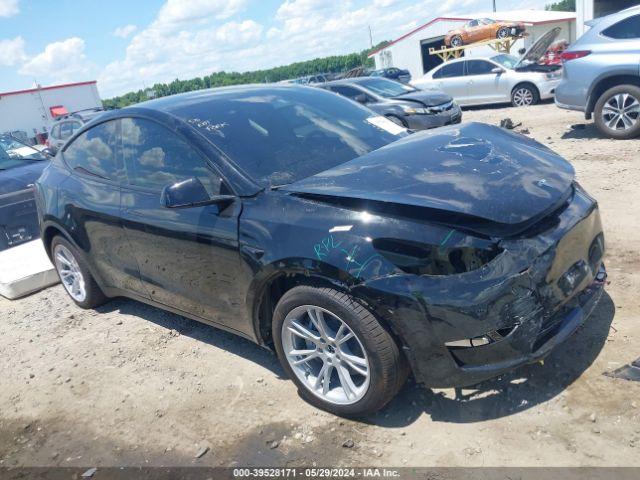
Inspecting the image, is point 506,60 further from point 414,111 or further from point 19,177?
point 19,177

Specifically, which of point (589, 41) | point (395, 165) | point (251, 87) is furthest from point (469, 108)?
point (395, 165)

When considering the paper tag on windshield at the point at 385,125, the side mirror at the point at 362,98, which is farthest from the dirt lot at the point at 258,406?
the side mirror at the point at 362,98

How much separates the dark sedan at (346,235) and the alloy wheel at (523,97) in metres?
11.5

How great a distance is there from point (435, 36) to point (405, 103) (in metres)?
26.1

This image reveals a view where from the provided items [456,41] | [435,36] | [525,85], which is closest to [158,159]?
[525,85]

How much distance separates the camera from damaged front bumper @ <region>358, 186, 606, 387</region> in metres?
2.47

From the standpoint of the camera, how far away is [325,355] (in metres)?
2.94

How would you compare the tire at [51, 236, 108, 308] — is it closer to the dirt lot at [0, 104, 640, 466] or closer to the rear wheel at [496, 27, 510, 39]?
the dirt lot at [0, 104, 640, 466]

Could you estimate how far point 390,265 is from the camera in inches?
101

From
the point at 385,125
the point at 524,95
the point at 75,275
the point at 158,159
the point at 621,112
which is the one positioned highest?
the point at 158,159

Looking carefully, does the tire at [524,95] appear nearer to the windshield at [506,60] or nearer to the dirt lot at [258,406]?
the windshield at [506,60]

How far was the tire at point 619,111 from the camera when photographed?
7.95 m

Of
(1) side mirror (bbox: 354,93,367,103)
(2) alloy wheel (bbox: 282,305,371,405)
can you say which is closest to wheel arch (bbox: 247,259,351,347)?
(2) alloy wheel (bbox: 282,305,371,405)

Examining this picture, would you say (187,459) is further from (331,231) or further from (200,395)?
(331,231)
